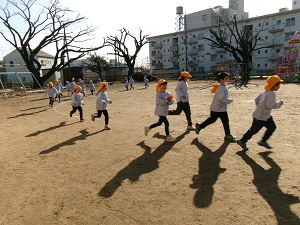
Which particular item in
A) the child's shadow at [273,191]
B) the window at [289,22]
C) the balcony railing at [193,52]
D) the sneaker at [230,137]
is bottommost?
the child's shadow at [273,191]

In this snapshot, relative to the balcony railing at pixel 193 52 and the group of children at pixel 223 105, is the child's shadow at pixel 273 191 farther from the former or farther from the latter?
the balcony railing at pixel 193 52

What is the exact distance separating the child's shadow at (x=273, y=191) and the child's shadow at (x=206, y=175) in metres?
0.56

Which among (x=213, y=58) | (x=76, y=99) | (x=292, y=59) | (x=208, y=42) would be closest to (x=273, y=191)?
(x=76, y=99)

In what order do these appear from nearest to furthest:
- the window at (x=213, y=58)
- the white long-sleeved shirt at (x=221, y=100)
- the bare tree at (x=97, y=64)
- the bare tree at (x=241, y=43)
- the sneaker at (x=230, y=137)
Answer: the white long-sleeved shirt at (x=221, y=100), the sneaker at (x=230, y=137), the bare tree at (x=241, y=43), the bare tree at (x=97, y=64), the window at (x=213, y=58)

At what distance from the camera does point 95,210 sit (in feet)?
10.3

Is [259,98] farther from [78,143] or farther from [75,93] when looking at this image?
[75,93]

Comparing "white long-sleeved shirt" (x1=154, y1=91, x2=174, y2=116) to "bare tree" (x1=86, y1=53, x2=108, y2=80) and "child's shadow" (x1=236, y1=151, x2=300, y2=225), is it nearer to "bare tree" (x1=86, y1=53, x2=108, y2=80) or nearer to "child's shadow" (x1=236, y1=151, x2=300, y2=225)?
"child's shadow" (x1=236, y1=151, x2=300, y2=225)

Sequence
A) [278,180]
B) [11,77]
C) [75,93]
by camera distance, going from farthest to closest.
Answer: [11,77] → [75,93] → [278,180]

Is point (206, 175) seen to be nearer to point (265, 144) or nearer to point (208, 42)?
point (265, 144)

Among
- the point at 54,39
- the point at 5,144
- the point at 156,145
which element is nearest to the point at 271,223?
the point at 156,145

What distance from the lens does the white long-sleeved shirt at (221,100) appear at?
5570 millimetres

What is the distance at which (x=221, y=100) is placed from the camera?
5.59m

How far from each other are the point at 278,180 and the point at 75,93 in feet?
25.5

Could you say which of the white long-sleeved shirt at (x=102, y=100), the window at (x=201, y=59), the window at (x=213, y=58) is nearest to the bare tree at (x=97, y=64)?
the window at (x=201, y=59)
